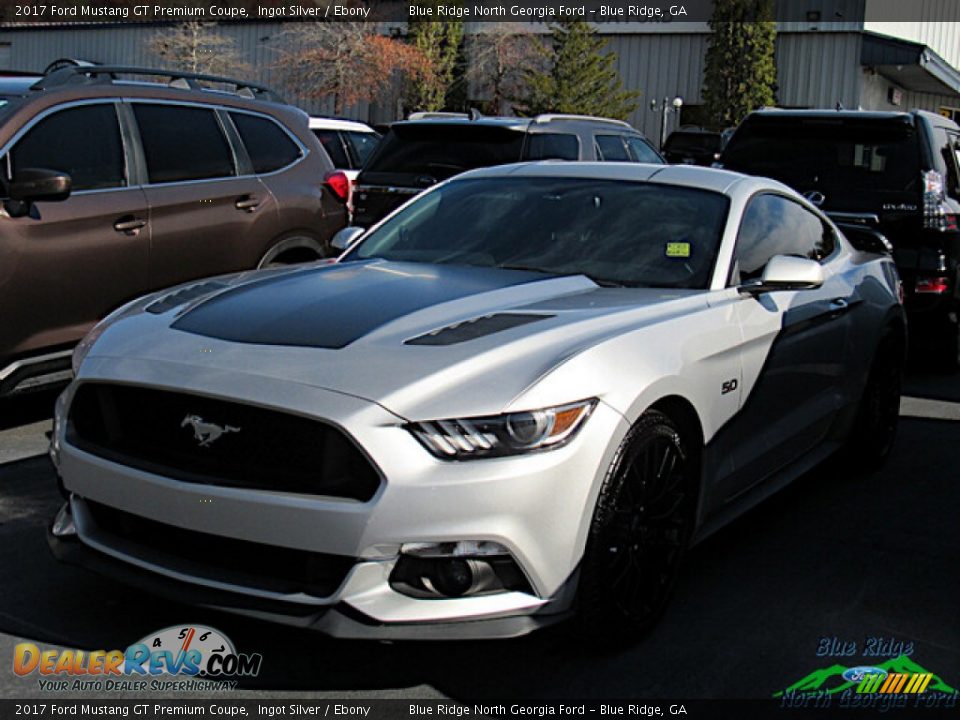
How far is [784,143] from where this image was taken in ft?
29.3

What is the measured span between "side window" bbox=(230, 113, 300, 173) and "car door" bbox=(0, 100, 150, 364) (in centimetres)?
102

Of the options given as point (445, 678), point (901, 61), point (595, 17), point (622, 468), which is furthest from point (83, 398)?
point (595, 17)

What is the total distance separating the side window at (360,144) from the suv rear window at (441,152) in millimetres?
5134

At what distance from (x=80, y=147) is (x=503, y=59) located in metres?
38.4

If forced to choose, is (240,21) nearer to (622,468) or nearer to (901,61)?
(901,61)

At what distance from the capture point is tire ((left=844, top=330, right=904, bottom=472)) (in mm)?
5715

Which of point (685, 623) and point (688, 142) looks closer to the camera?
point (685, 623)

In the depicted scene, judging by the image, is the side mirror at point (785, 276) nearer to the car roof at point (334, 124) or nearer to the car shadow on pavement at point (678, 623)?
the car shadow on pavement at point (678, 623)

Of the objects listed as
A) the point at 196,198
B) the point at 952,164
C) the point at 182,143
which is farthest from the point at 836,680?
the point at 952,164

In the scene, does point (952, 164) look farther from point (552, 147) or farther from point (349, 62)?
point (349, 62)

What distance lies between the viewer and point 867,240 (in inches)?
281

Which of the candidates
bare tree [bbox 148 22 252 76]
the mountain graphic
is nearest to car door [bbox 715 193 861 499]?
the mountain graphic

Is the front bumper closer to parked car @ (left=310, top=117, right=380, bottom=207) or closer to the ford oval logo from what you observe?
the ford oval logo

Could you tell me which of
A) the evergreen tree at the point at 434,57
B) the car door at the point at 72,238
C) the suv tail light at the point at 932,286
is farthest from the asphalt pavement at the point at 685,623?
the evergreen tree at the point at 434,57
